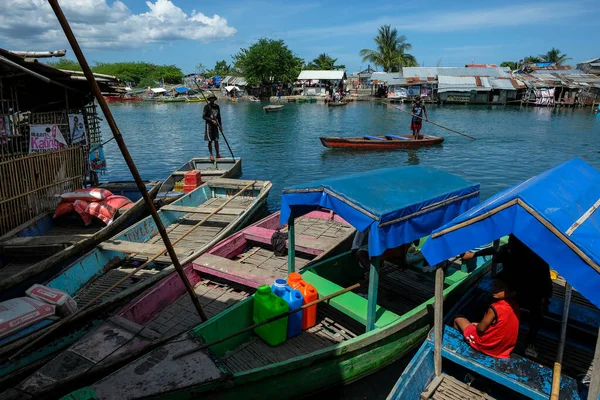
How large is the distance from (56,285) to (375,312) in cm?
486

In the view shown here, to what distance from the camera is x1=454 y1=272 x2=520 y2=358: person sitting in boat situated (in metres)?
4.18

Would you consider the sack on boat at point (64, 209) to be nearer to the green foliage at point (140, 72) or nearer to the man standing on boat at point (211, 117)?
the man standing on boat at point (211, 117)

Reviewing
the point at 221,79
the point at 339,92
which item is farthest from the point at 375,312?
the point at 221,79

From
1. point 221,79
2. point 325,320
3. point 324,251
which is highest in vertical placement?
point 221,79

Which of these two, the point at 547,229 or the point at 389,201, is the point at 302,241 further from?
the point at 547,229

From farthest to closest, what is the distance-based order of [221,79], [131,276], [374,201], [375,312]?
1. [221,79]
2. [131,276]
3. [375,312]
4. [374,201]

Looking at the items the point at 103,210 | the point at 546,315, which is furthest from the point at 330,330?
the point at 103,210

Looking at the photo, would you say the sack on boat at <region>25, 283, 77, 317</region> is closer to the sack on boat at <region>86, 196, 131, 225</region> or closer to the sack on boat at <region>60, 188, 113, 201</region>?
the sack on boat at <region>86, 196, 131, 225</region>

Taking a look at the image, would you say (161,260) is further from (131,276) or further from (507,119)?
(507,119)

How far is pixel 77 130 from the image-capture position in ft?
35.5

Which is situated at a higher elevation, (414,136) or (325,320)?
(414,136)

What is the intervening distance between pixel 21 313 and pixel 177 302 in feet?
6.59

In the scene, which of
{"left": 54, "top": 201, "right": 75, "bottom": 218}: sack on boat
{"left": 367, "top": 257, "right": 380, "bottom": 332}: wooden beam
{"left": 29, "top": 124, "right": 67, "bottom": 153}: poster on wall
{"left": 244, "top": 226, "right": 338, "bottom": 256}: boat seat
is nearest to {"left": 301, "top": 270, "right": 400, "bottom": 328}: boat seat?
{"left": 367, "top": 257, "right": 380, "bottom": 332}: wooden beam

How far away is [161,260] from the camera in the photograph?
7684mm
